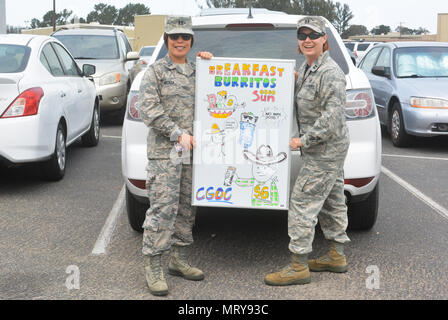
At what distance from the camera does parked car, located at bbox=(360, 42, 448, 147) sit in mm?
9414

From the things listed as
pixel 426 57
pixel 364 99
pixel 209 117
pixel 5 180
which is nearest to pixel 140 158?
pixel 209 117

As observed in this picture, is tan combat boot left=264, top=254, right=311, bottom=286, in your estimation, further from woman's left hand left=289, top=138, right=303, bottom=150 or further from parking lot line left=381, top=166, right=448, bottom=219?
parking lot line left=381, top=166, right=448, bottom=219

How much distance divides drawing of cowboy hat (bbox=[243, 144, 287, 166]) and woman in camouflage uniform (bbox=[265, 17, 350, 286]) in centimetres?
14

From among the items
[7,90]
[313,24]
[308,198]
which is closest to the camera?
[313,24]

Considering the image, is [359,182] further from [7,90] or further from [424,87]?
[424,87]

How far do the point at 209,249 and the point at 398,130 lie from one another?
19.1 ft

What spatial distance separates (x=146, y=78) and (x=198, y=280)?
1317 millimetres

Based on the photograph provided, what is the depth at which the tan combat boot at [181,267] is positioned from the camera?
13.9ft

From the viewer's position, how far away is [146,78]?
3922mm

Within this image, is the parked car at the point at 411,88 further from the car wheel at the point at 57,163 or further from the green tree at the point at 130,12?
the green tree at the point at 130,12

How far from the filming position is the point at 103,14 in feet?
443

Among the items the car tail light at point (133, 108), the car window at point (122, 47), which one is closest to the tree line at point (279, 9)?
the car window at point (122, 47)

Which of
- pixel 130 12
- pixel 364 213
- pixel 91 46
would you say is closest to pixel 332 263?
pixel 364 213

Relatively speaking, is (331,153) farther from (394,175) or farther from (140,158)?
(394,175)
